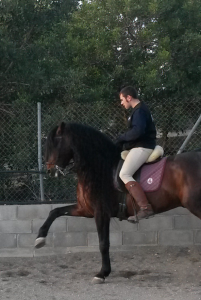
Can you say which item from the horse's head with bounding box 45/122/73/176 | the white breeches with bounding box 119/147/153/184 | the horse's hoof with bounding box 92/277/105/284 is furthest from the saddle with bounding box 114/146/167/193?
the horse's hoof with bounding box 92/277/105/284

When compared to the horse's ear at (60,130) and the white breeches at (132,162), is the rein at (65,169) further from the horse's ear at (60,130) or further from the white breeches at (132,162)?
the white breeches at (132,162)

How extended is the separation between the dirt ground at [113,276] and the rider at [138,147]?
884mm

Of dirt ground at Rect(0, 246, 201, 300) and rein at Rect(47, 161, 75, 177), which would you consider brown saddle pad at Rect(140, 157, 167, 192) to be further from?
dirt ground at Rect(0, 246, 201, 300)

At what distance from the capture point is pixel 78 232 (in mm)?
7246

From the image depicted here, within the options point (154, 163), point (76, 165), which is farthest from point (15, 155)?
point (154, 163)

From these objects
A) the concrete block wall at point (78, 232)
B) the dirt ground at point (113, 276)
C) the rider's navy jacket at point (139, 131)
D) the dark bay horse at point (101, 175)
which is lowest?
the dirt ground at point (113, 276)

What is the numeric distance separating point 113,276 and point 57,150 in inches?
73.7

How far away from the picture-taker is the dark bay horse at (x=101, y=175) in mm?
5652

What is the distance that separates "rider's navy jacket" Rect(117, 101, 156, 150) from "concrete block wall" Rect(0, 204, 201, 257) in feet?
6.35

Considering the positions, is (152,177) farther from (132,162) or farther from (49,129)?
(49,129)

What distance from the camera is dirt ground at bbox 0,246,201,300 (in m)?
5.06

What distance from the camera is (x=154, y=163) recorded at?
5715mm

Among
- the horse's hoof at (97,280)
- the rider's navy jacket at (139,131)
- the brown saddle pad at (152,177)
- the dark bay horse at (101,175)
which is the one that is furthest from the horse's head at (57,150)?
the horse's hoof at (97,280)

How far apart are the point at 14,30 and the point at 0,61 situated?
3.52 ft
